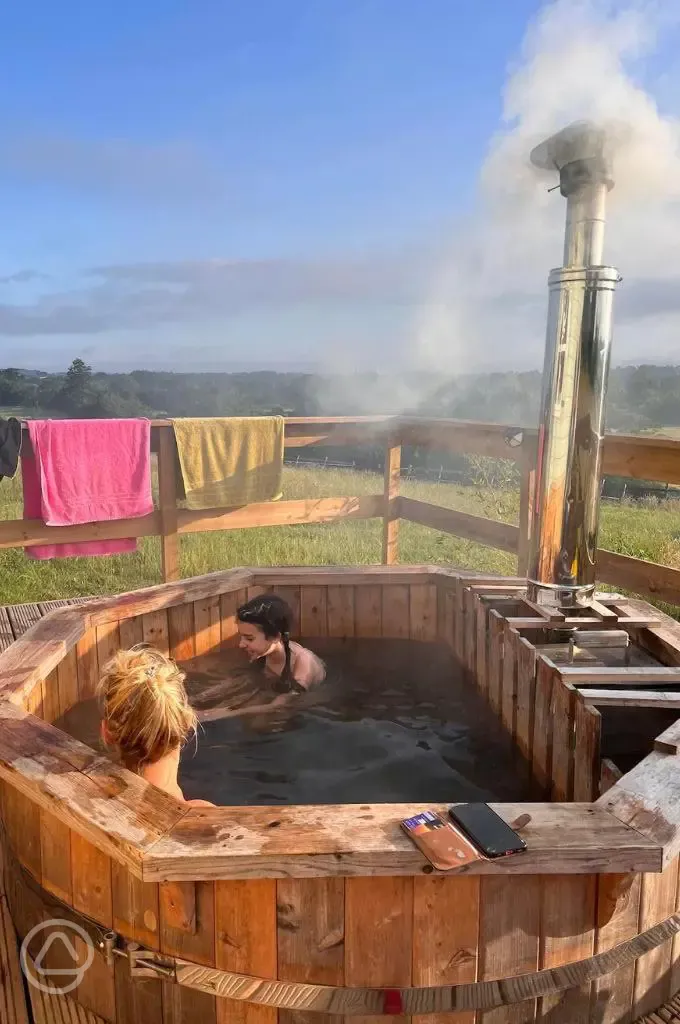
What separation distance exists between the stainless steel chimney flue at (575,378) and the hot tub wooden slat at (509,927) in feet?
4.86

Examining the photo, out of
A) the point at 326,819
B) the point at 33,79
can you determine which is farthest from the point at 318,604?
the point at 33,79

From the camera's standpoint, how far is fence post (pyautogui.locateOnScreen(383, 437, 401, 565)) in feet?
16.8

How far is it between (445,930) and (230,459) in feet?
12.1

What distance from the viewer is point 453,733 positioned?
286 centimetres

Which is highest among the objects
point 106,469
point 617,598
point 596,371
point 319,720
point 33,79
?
point 33,79

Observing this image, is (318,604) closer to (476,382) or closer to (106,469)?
(106,469)

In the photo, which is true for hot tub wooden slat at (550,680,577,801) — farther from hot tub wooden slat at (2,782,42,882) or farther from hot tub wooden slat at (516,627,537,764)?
hot tub wooden slat at (2,782,42,882)

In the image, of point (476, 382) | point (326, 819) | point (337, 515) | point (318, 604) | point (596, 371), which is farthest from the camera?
point (476, 382)

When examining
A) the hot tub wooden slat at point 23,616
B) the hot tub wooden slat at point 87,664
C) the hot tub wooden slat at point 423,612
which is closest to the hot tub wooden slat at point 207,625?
the hot tub wooden slat at point 87,664

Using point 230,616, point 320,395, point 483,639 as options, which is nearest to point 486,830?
point 483,639

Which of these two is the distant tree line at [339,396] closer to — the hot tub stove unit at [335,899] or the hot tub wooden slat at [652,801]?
the hot tub wooden slat at [652,801]

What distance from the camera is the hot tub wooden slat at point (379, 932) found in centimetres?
134

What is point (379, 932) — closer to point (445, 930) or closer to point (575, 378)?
point (445, 930)

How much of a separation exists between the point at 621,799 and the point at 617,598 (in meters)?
1.46
